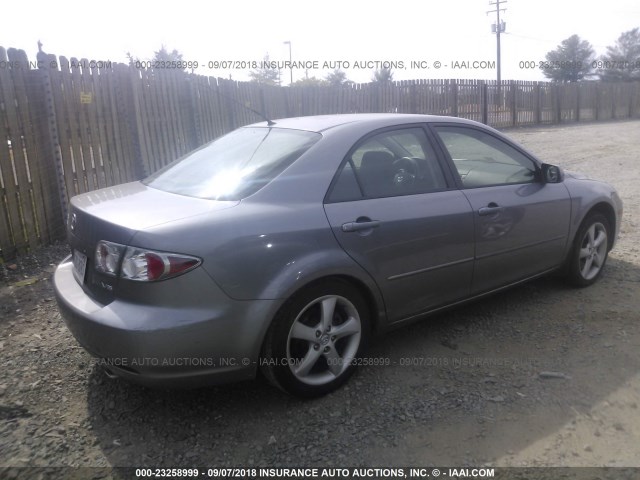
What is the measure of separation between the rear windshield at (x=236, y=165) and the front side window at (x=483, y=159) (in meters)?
1.09

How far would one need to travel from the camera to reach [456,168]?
376cm

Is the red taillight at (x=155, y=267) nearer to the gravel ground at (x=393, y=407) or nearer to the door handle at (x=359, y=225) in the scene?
the gravel ground at (x=393, y=407)

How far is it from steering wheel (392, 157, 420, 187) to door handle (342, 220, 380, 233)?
16.4 inches

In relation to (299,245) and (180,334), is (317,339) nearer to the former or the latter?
(299,245)

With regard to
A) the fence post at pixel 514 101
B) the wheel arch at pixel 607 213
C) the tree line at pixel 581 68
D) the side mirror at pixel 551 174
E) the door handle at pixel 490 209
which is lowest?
the wheel arch at pixel 607 213

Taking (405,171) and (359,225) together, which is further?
(405,171)

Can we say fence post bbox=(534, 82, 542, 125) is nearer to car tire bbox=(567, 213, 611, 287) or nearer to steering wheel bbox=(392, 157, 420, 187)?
car tire bbox=(567, 213, 611, 287)

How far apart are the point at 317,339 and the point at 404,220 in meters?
0.89

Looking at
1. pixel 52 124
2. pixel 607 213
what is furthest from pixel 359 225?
pixel 52 124

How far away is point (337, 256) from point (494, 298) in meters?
2.12

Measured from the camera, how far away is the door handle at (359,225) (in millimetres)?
3043

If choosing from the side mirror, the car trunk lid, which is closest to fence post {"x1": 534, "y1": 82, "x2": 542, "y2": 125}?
the side mirror

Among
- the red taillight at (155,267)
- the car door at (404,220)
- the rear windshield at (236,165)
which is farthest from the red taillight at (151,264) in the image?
the car door at (404,220)

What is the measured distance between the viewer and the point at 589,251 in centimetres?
466
